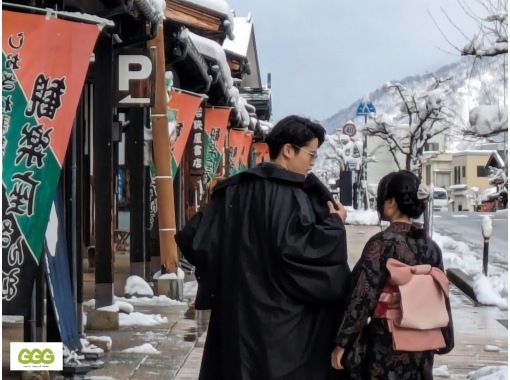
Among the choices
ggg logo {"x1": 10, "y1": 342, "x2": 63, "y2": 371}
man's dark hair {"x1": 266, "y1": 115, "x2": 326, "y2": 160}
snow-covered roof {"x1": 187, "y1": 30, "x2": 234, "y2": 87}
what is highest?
snow-covered roof {"x1": 187, "y1": 30, "x2": 234, "y2": 87}

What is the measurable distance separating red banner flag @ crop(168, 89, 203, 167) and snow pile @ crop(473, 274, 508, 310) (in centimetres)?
529

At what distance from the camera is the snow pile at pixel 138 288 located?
13.0m

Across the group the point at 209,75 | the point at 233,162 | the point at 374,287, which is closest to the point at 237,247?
the point at 374,287

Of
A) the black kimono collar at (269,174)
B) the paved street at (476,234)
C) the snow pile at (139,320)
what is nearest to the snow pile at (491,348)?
the snow pile at (139,320)

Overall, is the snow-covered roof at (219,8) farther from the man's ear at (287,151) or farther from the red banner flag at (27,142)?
the man's ear at (287,151)

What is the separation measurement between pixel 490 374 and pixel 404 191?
12.9ft

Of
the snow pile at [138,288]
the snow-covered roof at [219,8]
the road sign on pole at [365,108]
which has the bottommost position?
the snow pile at [138,288]

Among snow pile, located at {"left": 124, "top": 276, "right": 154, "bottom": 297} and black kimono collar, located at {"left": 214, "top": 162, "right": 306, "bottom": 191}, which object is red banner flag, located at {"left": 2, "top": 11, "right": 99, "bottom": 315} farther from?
snow pile, located at {"left": 124, "top": 276, "right": 154, "bottom": 297}

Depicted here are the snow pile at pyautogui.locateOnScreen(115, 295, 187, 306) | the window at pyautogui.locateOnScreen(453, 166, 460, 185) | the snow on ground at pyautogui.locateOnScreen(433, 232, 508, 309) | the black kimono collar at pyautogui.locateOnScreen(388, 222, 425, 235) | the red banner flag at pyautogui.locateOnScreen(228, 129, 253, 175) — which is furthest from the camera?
the window at pyautogui.locateOnScreen(453, 166, 460, 185)

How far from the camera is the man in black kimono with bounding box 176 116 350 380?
4207 millimetres

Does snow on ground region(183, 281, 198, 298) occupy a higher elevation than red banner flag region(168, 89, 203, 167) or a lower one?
lower

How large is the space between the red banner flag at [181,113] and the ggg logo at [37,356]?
712 cm

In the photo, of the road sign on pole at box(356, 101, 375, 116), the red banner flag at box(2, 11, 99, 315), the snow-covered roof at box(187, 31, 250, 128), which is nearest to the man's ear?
the red banner flag at box(2, 11, 99, 315)

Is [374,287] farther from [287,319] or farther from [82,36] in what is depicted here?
[82,36]
